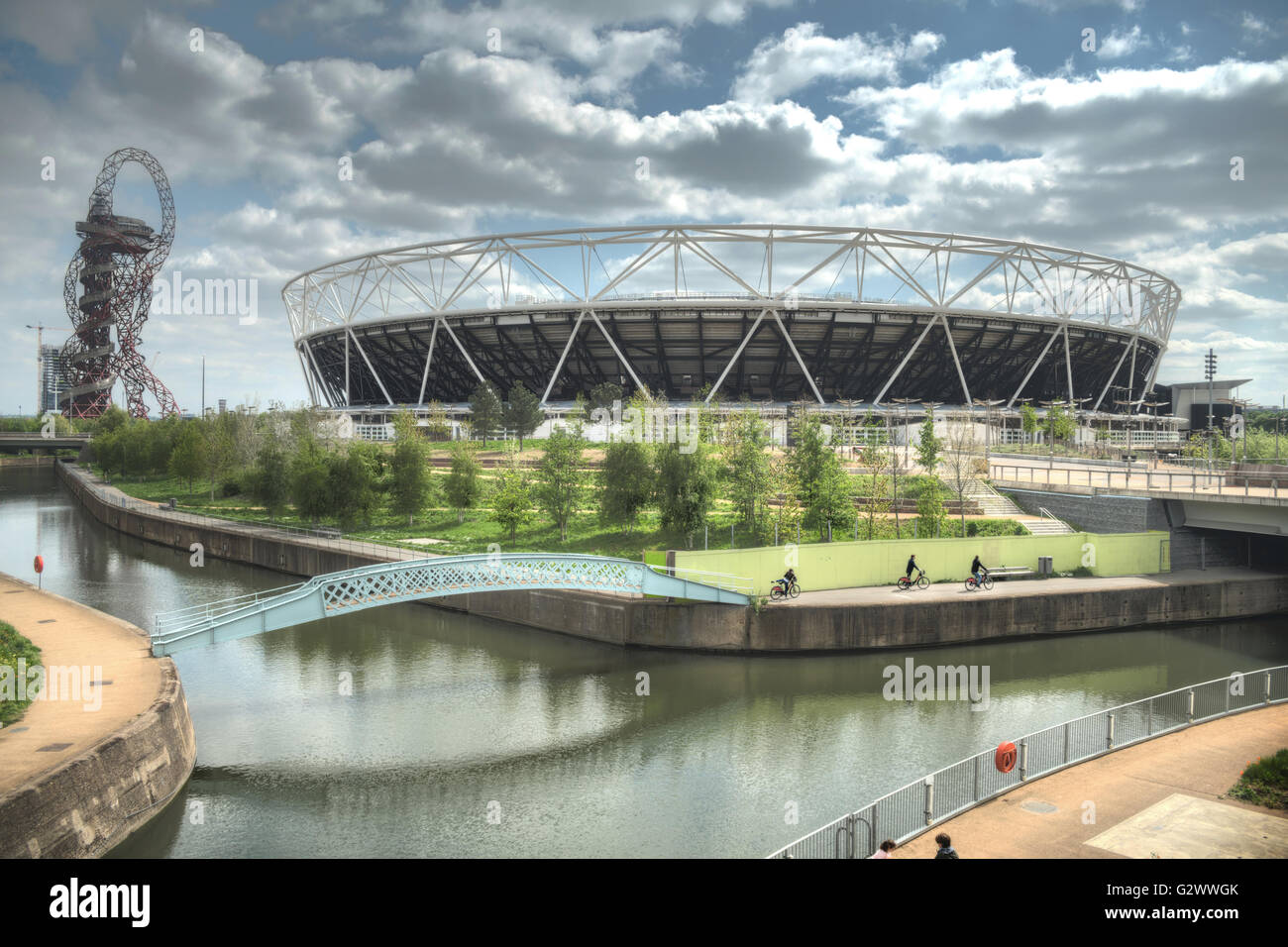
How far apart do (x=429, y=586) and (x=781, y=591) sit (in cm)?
870

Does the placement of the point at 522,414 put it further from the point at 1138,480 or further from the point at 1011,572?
the point at 1011,572

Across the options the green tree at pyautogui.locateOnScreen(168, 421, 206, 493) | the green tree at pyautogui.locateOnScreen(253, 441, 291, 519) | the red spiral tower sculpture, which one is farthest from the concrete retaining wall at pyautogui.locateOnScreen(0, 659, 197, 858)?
the red spiral tower sculpture

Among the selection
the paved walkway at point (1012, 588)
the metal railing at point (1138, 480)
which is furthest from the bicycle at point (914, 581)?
the metal railing at point (1138, 480)

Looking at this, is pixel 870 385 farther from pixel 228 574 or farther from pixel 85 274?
pixel 85 274

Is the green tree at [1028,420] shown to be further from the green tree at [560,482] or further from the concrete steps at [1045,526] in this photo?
the green tree at [560,482]

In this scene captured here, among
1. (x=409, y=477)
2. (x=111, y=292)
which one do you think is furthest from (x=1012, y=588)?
(x=111, y=292)

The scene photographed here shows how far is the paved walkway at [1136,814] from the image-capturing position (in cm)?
844

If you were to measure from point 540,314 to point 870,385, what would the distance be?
921 inches

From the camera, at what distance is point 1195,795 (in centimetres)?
973

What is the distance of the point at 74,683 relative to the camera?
1309 cm

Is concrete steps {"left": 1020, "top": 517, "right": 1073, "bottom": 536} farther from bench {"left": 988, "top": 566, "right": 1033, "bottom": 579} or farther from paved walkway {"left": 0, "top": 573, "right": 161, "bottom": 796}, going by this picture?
paved walkway {"left": 0, "top": 573, "right": 161, "bottom": 796}
